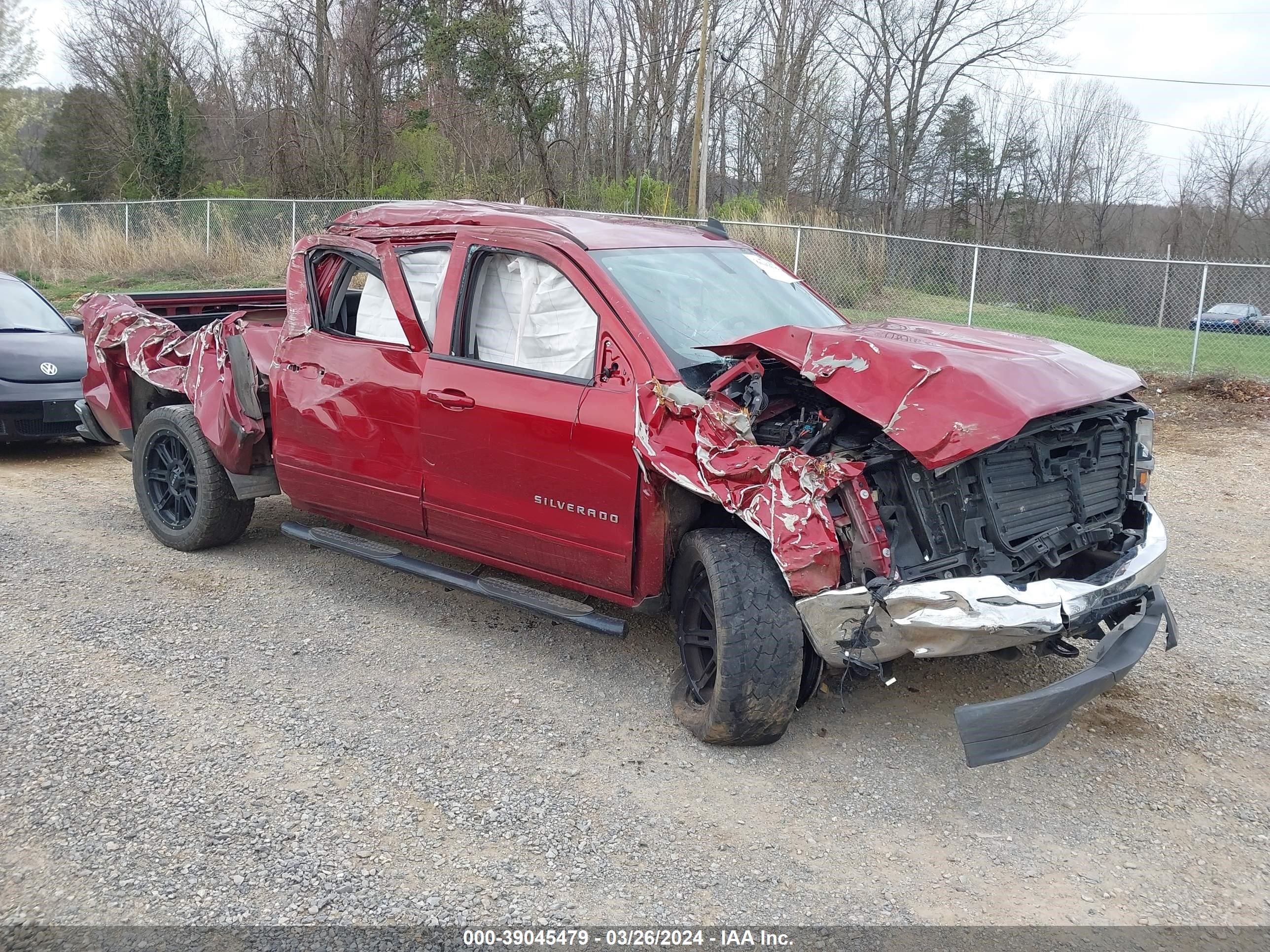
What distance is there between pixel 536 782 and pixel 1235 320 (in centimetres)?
1667

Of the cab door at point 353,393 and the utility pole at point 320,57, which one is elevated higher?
the utility pole at point 320,57

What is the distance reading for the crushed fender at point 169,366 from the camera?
224 inches

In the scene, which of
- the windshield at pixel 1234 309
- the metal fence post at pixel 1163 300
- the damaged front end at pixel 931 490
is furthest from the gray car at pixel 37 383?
the windshield at pixel 1234 309

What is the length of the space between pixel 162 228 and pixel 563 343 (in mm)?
19837

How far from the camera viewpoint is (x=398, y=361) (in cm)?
491

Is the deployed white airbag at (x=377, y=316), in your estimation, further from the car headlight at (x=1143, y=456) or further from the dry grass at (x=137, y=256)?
the dry grass at (x=137, y=256)

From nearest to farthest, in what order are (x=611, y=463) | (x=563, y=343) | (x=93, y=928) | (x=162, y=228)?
(x=93, y=928), (x=611, y=463), (x=563, y=343), (x=162, y=228)

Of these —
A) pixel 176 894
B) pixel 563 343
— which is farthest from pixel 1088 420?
pixel 176 894

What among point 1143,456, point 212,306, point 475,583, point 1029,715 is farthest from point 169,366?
point 1143,456

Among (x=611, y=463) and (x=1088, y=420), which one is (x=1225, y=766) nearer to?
(x=1088, y=420)

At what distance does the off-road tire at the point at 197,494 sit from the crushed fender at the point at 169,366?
0.12 meters

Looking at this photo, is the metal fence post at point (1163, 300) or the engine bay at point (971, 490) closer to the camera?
the engine bay at point (971, 490)

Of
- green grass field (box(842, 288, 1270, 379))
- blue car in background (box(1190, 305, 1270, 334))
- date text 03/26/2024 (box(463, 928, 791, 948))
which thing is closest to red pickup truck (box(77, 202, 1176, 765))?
date text 03/26/2024 (box(463, 928, 791, 948))

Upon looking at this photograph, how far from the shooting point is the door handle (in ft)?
15.0
